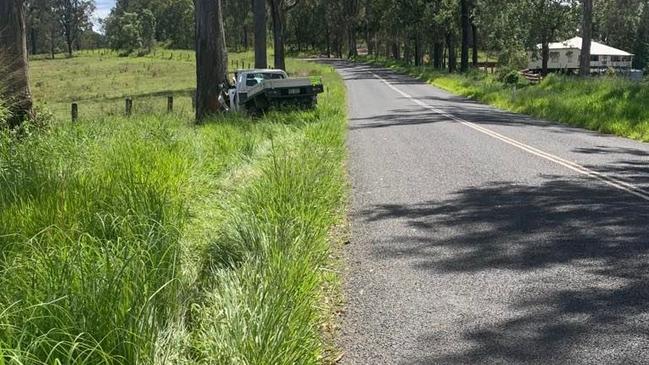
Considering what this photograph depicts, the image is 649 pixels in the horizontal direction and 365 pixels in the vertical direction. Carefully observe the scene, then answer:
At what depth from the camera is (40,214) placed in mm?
5184

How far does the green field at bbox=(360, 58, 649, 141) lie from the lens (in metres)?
17.0

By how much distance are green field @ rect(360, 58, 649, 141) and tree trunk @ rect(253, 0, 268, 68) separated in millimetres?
10222

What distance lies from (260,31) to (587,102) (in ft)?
49.7

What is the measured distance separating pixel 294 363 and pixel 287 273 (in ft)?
3.52

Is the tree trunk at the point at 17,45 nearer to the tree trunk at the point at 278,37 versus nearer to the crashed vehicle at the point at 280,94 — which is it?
the crashed vehicle at the point at 280,94

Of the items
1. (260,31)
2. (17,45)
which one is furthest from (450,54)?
(17,45)

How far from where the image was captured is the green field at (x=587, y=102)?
16953 mm

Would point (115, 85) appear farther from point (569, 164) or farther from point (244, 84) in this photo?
point (569, 164)

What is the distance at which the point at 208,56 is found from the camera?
16.7 meters

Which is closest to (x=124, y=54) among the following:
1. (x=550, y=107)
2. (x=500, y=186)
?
(x=550, y=107)

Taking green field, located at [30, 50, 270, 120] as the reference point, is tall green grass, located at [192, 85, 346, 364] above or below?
below

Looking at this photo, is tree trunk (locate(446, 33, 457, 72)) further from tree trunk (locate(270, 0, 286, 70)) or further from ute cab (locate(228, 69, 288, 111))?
ute cab (locate(228, 69, 288, 111))

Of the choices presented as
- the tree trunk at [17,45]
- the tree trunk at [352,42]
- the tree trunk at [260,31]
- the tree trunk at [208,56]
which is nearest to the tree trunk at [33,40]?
the tree trunk at [352,42]

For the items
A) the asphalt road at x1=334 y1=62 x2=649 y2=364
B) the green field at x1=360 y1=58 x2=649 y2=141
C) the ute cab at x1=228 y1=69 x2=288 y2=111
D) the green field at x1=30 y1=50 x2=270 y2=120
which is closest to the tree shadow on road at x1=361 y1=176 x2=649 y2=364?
the asphalt road at x1=334 y1=62 x2=649 y2=364
